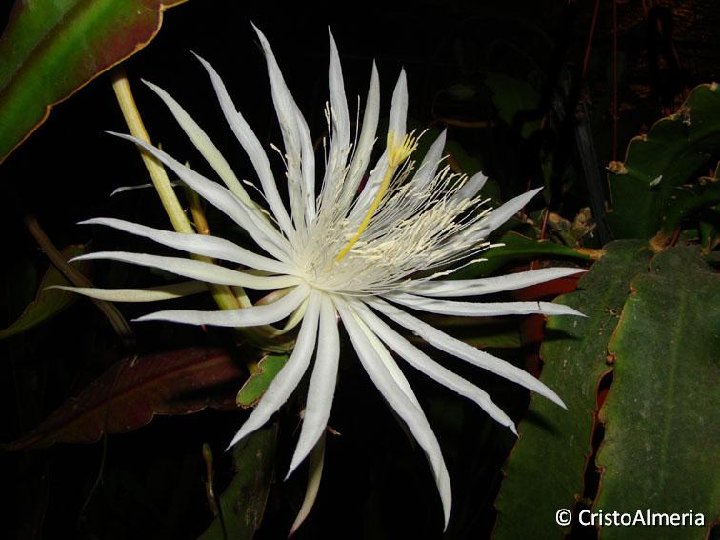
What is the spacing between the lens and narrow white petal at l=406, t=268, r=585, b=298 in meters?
0.63

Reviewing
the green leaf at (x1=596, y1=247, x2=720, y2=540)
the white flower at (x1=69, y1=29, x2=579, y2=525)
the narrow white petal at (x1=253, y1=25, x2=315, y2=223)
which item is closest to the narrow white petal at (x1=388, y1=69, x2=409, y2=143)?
the white flower at (x1=69, y1=29, x2=579, y2=525)

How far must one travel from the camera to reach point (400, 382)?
0.56 metres

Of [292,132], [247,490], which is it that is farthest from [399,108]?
[247,490]

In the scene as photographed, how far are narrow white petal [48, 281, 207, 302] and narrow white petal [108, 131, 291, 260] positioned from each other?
0.08 meters

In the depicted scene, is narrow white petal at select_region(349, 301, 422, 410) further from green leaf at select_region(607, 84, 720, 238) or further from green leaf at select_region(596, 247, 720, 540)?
green leaf at select_region(607, 84, 720, 238)

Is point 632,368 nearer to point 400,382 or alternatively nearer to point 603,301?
point 603,301

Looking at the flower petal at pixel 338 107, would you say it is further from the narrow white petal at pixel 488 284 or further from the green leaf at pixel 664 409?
the green leaf at pixel 664 409

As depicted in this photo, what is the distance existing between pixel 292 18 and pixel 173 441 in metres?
0.80

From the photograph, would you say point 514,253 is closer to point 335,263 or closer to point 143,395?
Result: point 335,263

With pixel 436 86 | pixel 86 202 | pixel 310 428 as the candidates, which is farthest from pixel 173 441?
pixel 436 86

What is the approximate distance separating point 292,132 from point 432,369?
30cm

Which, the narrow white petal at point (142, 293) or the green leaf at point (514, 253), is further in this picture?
the green leaf at point (514, 253)

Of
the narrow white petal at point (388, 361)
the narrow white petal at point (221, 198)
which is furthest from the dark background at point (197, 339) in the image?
the narrow white petal at point (221, 198)

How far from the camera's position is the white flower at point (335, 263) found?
0.45m
